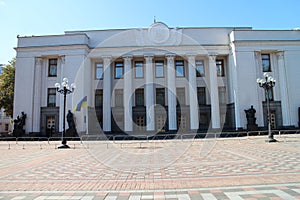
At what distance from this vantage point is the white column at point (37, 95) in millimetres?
28411

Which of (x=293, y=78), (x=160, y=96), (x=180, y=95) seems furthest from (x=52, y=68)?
(x=293, y=78)

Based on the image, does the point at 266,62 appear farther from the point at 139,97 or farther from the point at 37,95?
the point at 37,95

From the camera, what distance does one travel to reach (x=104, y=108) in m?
29.0

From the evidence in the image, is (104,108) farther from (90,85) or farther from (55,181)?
(55,181)

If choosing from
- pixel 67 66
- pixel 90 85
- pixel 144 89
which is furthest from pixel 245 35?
pixel 67 66

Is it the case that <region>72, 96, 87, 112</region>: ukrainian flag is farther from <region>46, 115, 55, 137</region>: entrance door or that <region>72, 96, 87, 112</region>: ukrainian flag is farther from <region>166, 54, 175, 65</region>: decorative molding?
<region>166, 54, 175, 65</region>: decorative molding

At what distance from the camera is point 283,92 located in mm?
28641

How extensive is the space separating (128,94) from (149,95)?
275 cm

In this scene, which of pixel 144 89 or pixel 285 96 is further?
pixel 144 89

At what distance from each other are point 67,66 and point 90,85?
12.4ft

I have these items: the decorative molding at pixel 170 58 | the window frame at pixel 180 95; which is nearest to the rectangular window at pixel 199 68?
the window frame at pixel 180 95

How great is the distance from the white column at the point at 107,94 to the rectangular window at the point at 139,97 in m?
3.82

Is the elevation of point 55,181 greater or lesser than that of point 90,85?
lesser

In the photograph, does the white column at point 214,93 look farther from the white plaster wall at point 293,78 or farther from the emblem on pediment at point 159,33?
the white plaster wall at point 293,78
